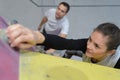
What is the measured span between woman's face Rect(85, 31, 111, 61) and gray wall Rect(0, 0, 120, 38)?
1813 millimetres

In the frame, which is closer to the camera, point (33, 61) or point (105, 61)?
point (33, 61)

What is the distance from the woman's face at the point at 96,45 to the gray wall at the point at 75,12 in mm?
1813

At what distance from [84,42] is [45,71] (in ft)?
1.77

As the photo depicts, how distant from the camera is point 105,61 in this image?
3.84 ft

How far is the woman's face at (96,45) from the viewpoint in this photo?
1136mm

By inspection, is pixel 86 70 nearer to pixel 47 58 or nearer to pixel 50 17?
pixel 47 58

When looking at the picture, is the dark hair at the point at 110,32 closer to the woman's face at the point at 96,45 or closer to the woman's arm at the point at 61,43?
the woman's face at the point at 96,45

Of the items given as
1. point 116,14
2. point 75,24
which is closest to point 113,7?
point 116,14

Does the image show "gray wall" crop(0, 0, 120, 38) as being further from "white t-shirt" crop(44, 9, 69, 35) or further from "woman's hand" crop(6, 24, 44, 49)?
"woman's hand" crop(6, 24, 44, 49)

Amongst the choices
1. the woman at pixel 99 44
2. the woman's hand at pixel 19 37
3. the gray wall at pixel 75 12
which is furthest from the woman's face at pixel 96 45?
the gray wall at pixel 75 12

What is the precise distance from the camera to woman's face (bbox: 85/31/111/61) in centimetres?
114

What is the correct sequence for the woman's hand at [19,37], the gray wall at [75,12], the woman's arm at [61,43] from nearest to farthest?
1. the woman's hand at [19,37]
2. the woman's arm at [61,43]
3. the gray wall at [75,12]

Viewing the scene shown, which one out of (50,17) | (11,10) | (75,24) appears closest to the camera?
(50,17)

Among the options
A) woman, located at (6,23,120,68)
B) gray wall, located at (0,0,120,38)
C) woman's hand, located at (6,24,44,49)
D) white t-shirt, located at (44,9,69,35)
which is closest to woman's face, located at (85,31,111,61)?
woman, located at (6,23,120,68)
